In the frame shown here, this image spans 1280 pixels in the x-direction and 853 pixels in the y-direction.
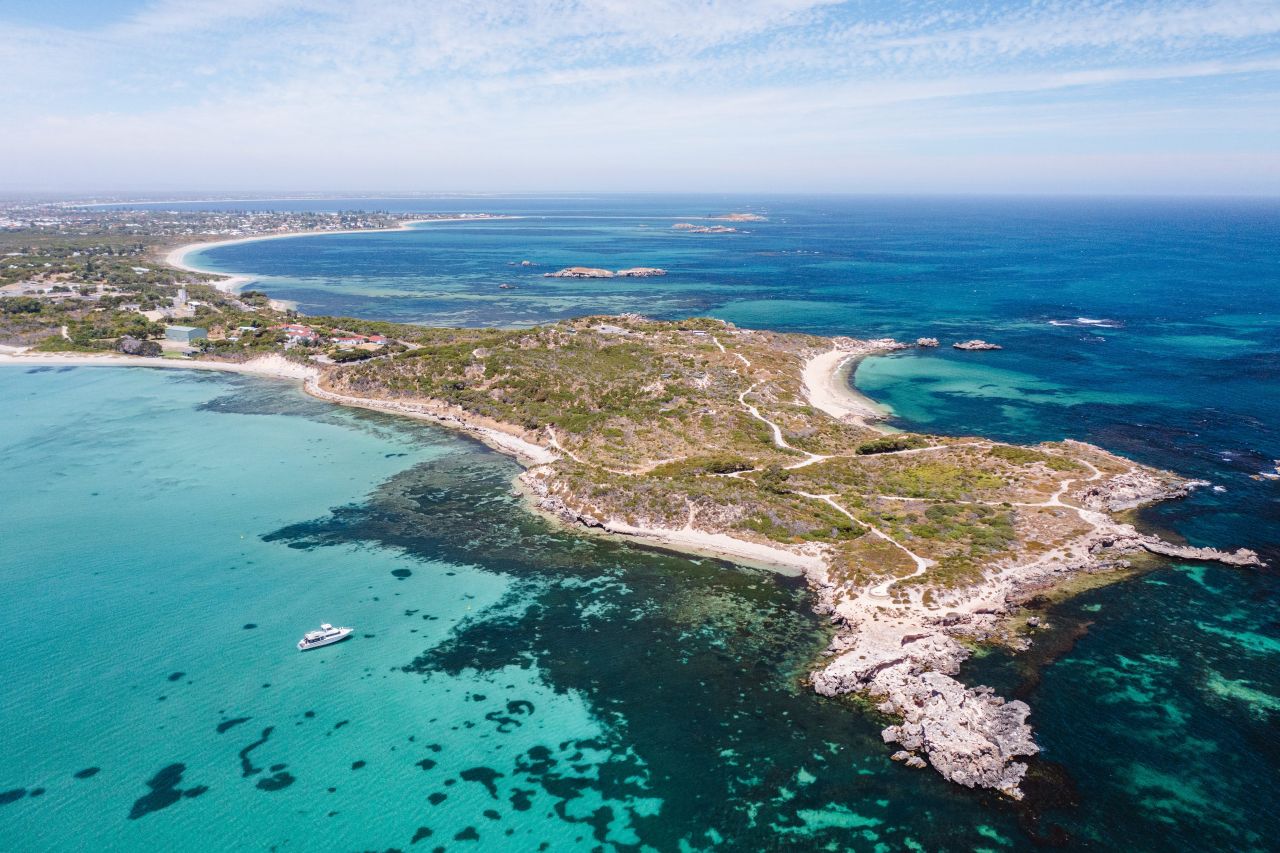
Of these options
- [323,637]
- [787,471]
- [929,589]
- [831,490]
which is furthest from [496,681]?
[831,490]

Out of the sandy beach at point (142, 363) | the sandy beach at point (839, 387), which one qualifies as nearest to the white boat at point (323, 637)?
the sandy beach at point (839, 387)

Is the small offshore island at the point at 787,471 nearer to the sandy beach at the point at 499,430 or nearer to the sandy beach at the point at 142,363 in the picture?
the sandy beach at the point at 499,430

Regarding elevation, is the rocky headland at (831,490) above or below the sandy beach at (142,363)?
below

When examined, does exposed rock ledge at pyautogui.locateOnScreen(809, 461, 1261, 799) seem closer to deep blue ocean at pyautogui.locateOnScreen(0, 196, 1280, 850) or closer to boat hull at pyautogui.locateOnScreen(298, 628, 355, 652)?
deep blue ocean at pyautogui.locateOnScreen(0, 196, 1280, 850)

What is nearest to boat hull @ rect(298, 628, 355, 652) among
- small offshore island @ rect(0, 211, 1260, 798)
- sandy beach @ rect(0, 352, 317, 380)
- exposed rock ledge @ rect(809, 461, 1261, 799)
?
small offshore island @ rect(0, 211, 1260, 798)

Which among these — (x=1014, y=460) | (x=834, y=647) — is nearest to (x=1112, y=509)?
(x=1014, y=460)

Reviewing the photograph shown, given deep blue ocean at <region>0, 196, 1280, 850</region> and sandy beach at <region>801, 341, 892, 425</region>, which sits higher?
sandy beach at <region>801, 341, 892, 425</region>
